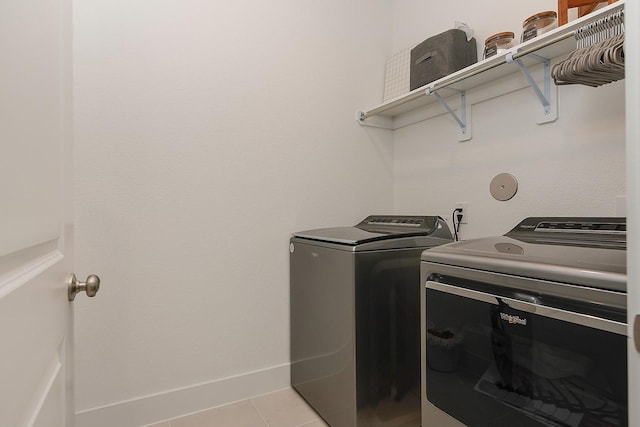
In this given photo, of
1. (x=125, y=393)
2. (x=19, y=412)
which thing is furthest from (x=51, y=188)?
(x=125, y=393)

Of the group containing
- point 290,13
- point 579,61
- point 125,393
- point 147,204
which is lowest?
point 125,393

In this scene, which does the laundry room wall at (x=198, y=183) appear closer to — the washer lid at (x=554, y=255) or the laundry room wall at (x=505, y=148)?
the laundry room wall at (x=505, y=148)

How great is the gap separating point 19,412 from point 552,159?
6.11 ft

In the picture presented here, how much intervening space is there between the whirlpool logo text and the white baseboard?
1.39 metres

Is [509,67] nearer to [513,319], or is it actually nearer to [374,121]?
[374,121]

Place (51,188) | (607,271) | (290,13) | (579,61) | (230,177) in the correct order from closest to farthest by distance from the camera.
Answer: (51,188)
(607,271)
(579,61)
(230,177)
(290,13)

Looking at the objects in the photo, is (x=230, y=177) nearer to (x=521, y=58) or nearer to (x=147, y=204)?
(x=147, y=204)

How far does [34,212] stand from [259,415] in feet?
5.26

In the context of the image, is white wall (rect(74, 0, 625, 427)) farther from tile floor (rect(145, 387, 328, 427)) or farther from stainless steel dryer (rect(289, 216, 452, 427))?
stainless steel dryer (rect(289, 216, 452, 427))

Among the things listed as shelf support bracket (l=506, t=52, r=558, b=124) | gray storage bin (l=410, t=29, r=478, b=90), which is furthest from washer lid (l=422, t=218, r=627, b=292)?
gray storage bin (l=410, t=29, r=478, b=90)

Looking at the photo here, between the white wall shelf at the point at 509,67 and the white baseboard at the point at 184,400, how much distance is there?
1.75 meters

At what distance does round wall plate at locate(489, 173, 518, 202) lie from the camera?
1.64 meters

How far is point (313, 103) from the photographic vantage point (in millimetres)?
2092

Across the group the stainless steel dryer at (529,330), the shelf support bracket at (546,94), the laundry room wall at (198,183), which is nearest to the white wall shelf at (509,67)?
the shelf support bracket at (546,94)
